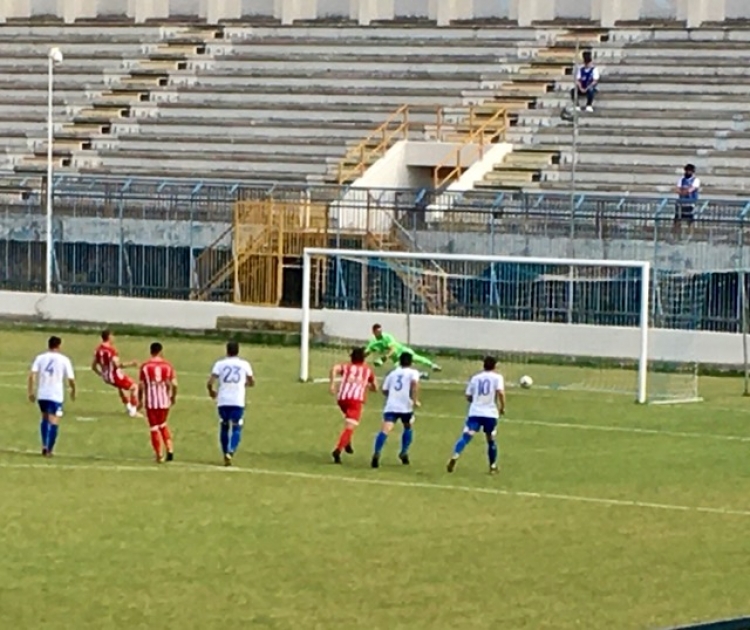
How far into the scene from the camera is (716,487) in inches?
1018

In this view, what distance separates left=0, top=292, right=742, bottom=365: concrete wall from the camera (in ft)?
136

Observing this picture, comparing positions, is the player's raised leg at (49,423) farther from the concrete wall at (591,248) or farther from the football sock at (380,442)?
the concrete wall at (591,248)

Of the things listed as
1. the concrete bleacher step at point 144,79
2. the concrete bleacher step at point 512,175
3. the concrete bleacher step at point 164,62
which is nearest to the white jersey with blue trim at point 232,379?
the concrete bleacher step at point 512,175

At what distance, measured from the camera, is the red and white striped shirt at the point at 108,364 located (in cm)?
3291

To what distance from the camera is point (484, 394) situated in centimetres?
2612

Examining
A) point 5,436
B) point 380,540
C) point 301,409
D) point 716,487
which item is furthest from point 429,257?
point 380,540

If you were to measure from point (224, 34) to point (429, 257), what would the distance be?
24.6 meters

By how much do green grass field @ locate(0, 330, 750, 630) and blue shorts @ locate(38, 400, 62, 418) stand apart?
619 millimetres

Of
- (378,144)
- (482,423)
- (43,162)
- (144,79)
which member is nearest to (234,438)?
(482,423)

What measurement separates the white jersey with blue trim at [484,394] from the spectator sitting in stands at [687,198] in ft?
62.6

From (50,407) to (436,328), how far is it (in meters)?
17.4

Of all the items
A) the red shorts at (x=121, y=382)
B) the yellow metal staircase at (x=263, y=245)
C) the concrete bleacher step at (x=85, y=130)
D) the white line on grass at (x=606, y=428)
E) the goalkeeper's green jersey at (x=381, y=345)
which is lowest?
the white line on grass at (x=606, y=428)

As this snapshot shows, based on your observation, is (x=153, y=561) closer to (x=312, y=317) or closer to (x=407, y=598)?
(x=407, y=598)

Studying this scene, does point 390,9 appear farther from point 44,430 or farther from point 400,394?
point 400,394
